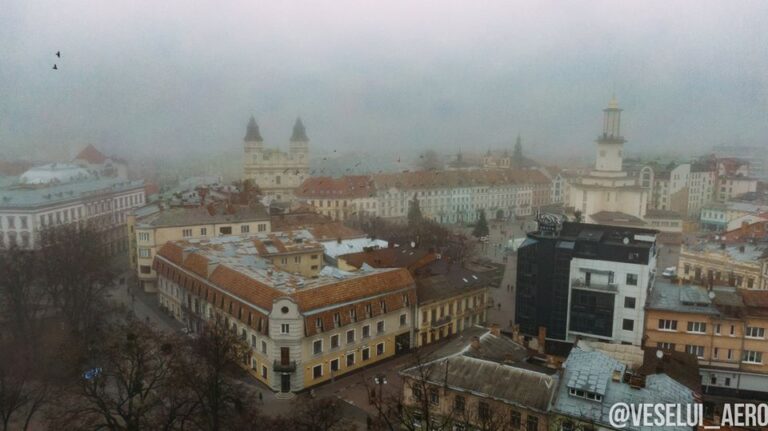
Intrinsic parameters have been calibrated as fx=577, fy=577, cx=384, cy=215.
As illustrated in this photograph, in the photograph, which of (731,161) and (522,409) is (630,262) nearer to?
(522,409)

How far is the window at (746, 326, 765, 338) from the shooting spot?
29.9 metres

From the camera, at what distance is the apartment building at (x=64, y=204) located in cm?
5656

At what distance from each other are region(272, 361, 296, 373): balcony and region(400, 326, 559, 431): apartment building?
676cm

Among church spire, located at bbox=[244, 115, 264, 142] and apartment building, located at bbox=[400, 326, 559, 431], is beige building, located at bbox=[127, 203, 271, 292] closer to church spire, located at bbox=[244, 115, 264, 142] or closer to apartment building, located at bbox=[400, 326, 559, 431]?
apartment building, located at bbox=[400, 326, 559, 431]

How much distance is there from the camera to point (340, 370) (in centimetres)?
3148

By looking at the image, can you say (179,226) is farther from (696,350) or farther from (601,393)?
(696,350)

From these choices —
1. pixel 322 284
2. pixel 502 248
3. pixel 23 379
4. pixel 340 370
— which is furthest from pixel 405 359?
pixel 502 248

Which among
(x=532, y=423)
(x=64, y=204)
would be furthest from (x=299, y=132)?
(x=532, y=423)

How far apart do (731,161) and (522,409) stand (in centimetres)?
11241

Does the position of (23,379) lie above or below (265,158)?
below

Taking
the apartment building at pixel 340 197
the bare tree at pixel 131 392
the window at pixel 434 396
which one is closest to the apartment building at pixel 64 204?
the apartment building at pixel 340 197

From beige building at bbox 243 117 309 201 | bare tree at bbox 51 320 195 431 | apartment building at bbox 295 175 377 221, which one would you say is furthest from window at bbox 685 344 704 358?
beige building at bbox 243 117 309 201

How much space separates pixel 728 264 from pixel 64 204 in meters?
63.1

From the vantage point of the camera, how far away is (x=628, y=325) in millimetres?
33281
